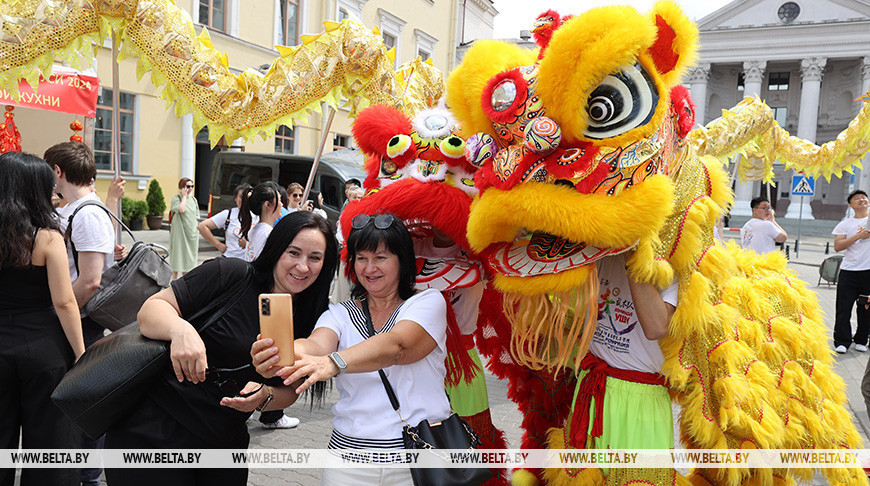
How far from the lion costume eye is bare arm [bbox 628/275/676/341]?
492 millimetres

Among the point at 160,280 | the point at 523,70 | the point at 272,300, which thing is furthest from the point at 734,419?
the point at 160,280

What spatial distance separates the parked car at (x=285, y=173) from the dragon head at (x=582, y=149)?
A: 389 inches

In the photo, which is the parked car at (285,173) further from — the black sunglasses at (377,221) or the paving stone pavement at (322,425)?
the black sunglasses at (377,221)

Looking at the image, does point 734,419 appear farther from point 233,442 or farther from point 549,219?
point 233,442

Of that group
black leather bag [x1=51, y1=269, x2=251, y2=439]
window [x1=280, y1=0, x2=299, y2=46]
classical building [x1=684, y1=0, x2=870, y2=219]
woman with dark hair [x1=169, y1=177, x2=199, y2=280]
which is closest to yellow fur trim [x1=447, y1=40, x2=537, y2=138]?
black leather bag [x1=51, y1=269, x2=251, y2=439]

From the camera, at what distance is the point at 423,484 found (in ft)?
5.52

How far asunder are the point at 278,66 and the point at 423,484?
222 centimetres

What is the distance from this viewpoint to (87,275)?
2766 millimetres

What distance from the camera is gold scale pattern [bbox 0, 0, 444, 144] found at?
289 centimetres

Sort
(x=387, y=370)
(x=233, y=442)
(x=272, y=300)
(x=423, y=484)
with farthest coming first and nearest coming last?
(x=233, y=442) < (x=387, y=370) < (x=423, y=484) < (x=272, y=300)

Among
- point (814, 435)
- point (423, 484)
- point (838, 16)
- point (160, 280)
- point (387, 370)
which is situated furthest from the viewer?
point (838, 16)

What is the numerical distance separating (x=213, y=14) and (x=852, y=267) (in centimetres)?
1490

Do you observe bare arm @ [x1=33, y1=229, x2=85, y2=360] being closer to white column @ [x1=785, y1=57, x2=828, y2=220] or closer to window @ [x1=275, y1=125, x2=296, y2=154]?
window @ [x1=275, y1=125, x2=296, y2=154]

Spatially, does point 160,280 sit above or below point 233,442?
above
